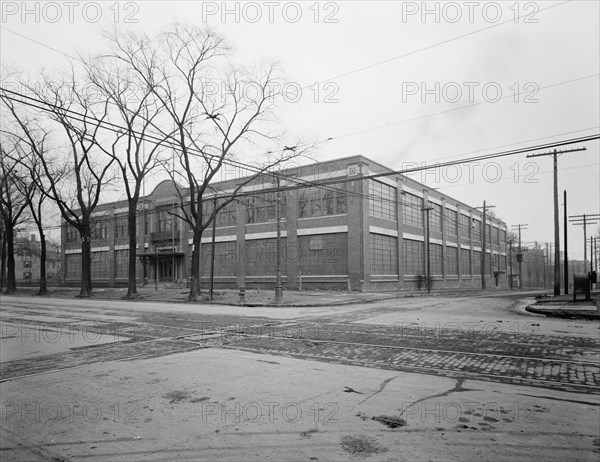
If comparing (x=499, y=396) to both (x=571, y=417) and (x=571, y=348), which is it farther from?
(x=571, y=348)

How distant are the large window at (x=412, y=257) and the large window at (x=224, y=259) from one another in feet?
52.7

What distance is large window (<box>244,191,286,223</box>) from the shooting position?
41.2 m

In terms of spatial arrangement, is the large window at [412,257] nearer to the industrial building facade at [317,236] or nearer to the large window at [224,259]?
the industrial building facade at [317,236]

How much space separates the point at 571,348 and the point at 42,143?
3980cm

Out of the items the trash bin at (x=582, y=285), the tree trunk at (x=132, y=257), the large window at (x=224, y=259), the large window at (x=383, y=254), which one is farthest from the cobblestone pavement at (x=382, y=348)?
the large window at (x=224, y=259)

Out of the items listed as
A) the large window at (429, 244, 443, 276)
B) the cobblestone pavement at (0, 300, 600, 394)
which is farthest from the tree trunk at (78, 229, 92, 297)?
the large window at (429, 244, 443, 276)

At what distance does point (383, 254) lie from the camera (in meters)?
39.0

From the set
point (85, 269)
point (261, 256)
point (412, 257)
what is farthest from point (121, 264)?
point (412, 257)

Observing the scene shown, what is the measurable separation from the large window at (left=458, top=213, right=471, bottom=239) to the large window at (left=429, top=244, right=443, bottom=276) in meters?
7.27

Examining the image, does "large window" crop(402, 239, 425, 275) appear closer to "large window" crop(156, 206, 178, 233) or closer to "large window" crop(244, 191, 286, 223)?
"large window" crop(244, 191, 286, 223)

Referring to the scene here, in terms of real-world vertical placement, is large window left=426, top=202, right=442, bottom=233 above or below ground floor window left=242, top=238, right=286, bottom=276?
above

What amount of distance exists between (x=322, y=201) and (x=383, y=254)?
6930mm

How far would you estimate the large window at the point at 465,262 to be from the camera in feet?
188

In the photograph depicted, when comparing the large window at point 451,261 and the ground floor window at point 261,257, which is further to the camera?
the large window at point 451,261
